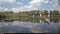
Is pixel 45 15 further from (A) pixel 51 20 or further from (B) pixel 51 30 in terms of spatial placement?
(B) pixel 51 30

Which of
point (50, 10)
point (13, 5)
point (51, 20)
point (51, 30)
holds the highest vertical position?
point (13, 5)

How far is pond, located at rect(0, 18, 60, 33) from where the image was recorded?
1.39 m

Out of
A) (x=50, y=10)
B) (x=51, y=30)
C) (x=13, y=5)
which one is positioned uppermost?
(x=13, y=5)

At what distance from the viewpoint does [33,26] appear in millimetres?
1400

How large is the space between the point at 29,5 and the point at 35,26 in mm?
324

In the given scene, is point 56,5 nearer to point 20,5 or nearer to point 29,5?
point 29,5

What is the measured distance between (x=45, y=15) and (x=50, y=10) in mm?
105

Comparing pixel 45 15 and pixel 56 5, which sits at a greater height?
pixel 56 5

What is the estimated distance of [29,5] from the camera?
4.58 ft

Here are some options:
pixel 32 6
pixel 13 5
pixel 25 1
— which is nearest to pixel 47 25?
pixel 32 6

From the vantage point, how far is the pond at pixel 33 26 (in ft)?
4.56

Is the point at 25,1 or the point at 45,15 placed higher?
the point at 25,1

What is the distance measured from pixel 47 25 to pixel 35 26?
0.18m

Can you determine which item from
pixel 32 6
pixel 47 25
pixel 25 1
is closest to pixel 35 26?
pixel 47 25
